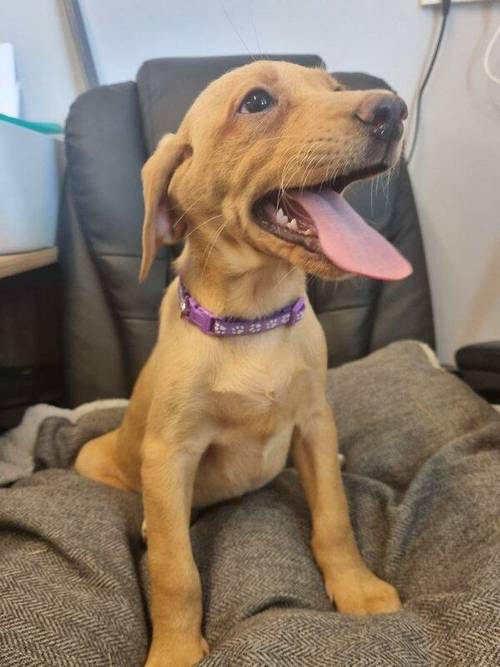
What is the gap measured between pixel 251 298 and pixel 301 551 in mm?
482

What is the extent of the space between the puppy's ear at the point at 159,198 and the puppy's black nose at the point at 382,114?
0.35m

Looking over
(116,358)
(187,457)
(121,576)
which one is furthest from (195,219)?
(116,358)

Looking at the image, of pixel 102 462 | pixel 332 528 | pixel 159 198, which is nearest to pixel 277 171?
pixel 159 198

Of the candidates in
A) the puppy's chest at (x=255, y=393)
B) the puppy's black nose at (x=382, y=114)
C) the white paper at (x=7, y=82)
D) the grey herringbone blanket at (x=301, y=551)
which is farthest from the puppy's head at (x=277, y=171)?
the white paper at (x=7, y=82)

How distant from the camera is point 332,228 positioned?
85cm

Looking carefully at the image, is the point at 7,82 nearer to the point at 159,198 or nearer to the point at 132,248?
the point at 132,248

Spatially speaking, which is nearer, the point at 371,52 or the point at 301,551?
the point at 301,551

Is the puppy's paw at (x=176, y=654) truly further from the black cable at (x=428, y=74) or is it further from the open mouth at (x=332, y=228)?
the black cable at (x=428, y=74)

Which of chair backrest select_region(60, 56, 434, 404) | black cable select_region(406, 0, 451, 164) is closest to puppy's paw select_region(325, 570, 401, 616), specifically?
chair backrest select_region(60, 56, 434, 404)

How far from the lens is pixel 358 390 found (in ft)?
4.79

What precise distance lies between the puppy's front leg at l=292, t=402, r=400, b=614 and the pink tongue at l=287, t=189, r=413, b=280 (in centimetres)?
38

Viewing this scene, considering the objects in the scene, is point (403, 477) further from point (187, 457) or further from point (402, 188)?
point (402, 188)

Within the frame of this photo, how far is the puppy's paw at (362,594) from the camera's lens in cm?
93

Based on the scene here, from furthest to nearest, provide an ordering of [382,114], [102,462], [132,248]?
[132,248] < [102,462] < [382,114]
